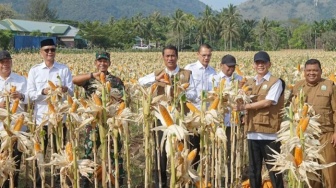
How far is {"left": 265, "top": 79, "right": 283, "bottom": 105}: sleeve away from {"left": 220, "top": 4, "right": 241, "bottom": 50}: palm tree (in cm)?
8464

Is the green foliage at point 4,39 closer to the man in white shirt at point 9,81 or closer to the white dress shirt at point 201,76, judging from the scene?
the man in white shirt at point 9,81

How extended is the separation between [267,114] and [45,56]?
2.96 meters

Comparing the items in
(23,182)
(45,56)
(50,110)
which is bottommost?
(23,182)

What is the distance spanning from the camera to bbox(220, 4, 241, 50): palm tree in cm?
9419

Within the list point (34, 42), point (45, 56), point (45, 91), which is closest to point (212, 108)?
point (45, 91)

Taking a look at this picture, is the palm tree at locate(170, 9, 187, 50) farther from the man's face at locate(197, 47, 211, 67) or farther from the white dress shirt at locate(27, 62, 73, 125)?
the white dress shirt at locate(27, 62, 73, 125)

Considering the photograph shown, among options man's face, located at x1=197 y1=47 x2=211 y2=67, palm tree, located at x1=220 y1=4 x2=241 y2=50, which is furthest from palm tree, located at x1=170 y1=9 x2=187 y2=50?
man's face, located at x1=197 y1=47 x2=211 y2=67

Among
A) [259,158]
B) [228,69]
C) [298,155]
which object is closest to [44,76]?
[228,69]

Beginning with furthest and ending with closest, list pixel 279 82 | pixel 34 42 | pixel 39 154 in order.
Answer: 1. pixel 34 42
2. pixel 279 82
3. pixel 39 154

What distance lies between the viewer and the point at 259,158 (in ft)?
18.4

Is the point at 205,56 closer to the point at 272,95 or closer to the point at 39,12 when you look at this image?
the point at 272,95

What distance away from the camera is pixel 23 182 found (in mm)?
6742

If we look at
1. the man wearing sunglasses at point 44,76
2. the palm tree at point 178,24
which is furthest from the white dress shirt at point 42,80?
the palm tree at point 178,24

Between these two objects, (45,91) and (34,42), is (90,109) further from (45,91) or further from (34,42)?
(34,42)
